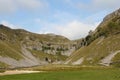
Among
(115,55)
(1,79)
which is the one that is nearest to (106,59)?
(115,55)

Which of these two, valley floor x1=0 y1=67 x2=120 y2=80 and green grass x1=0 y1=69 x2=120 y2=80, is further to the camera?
valley floor x1=0 y1=67 x2=120 y2=80

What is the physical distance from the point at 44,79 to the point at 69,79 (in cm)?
493

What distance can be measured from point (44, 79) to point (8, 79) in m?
8.68

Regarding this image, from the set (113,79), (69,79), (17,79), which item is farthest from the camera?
(17,79)

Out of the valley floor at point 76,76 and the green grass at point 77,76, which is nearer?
the green grass at point 77,76

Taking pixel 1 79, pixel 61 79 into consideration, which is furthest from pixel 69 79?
pixel 1 79

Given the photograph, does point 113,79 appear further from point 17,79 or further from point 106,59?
point 106,59

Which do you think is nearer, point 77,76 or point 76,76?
point 77,76

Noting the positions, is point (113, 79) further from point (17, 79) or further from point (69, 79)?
point (17, 79)

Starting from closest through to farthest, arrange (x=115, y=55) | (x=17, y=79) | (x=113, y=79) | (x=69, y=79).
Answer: (x=113, y=79)
(x=69, y=79)
(x=17, y=79)
(x=115, y=55)

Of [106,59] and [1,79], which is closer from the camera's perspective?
[1,79]

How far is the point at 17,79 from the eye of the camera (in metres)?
58.9

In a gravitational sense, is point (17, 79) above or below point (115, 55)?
below

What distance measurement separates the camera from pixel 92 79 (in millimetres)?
52250
